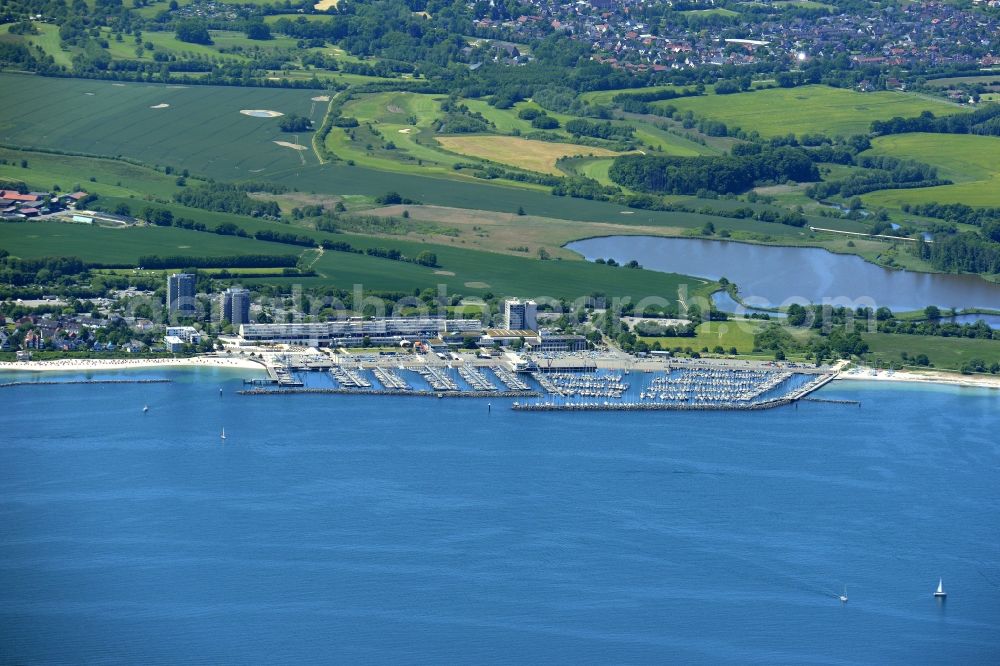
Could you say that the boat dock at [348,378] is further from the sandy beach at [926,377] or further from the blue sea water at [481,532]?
the sandy beach at [926,377]

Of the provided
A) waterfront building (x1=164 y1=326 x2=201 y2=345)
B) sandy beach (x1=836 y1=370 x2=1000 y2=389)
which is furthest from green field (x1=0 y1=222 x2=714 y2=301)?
sandy beach (x1=836 y1=370 x2=1000 y2=389)

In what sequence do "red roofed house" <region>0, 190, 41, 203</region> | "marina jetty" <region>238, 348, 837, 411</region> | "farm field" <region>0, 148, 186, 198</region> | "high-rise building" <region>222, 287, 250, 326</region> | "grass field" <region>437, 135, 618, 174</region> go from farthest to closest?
"grass field" <region>437, 135, 618, 174</region> → "farm field" <region>0, 148, 186, 198</region> → "red roofed house" <region>0, 190, 41, 203</region> → "high-rise building" <region>222, 287, 250, 326</region> → "marina jetty" <region>238, 348, 837, 411</region>

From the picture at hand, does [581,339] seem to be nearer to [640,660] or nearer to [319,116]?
[640,660]

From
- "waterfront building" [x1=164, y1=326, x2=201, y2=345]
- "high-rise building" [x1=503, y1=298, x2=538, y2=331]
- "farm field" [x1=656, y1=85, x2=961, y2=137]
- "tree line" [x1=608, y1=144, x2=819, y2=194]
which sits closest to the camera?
"waterfront building" [x1=164, y1=326, x2=201, y2=345]

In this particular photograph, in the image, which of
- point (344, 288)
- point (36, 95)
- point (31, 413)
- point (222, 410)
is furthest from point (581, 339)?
point (36, 95)

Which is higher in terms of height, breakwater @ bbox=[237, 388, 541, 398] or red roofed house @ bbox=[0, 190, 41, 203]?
red roofed house @ bbox=[0, 190, 41, 203]

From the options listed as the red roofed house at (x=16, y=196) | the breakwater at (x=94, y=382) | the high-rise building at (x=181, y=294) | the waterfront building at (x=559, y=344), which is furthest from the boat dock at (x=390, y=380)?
the red roofed house at (x=16, y=196)

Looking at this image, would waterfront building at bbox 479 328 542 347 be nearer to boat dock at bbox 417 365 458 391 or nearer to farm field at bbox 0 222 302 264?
boat dock at bbox 417 365 458 391

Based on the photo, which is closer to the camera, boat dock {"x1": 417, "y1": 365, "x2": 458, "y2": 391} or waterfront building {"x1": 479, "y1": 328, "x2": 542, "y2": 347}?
boat dock {"x1": 417, "y1": 365, "x2": 458, "y2": 391}
